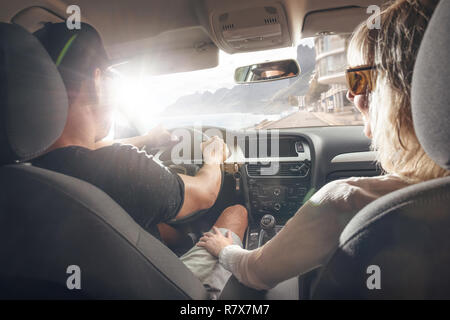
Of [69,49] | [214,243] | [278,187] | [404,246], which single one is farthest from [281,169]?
[404,246]

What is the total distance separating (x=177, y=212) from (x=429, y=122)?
1098mm

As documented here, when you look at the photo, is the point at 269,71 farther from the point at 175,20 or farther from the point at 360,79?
the point at 360,79

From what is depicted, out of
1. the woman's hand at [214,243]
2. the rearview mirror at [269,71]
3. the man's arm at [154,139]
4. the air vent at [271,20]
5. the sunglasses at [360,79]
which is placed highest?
the air vent at [271,20]

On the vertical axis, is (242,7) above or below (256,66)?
above

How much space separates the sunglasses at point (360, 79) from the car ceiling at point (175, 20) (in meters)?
1.23

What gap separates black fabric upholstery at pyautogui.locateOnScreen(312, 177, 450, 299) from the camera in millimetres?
800

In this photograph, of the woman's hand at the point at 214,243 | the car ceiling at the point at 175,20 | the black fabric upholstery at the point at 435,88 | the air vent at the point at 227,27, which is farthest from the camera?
the air vent at the point at 227,27

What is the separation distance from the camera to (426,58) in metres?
0.79

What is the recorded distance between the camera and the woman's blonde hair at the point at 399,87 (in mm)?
938

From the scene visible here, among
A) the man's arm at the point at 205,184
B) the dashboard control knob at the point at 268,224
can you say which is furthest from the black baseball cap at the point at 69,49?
the dashboard control knob at the point at 268,224

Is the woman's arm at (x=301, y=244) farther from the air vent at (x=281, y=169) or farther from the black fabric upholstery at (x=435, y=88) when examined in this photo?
the air vent at (x=281, y=169)

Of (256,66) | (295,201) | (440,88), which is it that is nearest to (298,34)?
(256,66)

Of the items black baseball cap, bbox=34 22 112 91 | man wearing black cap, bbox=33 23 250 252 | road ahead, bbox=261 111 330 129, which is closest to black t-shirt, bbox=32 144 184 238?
man wearing black cap, bbox=33 23 250 252

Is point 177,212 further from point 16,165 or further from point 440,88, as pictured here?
point 440,88
